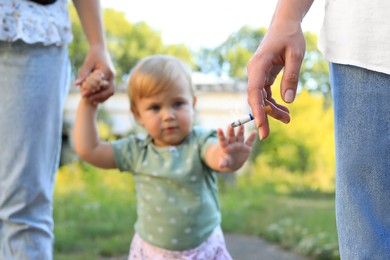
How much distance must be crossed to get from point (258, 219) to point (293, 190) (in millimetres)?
2545

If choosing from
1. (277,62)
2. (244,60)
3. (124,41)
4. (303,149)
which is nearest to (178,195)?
(277,62)

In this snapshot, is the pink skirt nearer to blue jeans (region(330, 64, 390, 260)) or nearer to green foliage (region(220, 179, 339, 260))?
blue jeans (region(330, 64, 390, 260))

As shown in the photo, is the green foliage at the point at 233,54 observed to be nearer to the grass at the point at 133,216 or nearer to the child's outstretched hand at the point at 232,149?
the grass at the point at 133,216

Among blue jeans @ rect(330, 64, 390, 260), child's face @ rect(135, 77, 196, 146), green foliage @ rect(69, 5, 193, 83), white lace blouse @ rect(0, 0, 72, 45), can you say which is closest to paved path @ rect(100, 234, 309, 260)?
child's face @ rect(135, 77, 196, 146)

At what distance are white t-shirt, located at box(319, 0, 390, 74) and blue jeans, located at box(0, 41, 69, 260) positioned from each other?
1.00 metres

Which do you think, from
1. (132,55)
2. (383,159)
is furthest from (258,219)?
(132,55)

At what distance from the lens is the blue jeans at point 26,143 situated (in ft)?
6.53

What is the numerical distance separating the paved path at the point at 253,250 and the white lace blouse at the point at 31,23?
7.23ft

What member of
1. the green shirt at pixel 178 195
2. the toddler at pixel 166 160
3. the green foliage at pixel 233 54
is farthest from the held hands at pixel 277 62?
the green foliage at pixel 233 54

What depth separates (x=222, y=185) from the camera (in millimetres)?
7426

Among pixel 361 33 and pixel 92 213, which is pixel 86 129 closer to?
pixel 361 33

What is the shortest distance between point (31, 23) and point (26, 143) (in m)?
0.36

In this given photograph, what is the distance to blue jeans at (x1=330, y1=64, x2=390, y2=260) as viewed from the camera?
1314mm

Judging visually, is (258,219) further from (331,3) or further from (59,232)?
(331,3)
